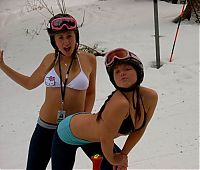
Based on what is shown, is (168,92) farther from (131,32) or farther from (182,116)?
(131,32)

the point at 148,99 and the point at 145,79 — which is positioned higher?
the point at 148,99

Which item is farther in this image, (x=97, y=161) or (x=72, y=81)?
(x=72, y=81)

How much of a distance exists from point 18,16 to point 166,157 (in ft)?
22.9

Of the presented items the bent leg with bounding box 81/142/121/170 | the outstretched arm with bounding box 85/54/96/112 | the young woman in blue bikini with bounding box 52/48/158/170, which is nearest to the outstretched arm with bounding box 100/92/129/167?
the young woman in blue bikini with bounding box 52/48/158/170

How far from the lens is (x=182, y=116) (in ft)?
14.6

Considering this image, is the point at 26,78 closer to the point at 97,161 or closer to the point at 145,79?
the point at 97,161

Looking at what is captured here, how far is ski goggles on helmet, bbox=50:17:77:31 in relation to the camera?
217cm

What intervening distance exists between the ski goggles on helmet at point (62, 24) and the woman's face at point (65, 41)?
3 centimetres

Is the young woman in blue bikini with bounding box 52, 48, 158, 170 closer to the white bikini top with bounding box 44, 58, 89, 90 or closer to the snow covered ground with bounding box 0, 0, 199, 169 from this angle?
the white bikini top with bounding box 44, 58, 89, 90

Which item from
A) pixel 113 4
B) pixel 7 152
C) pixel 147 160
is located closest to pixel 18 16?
pixel 113 4

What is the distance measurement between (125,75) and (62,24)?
1.98 feet

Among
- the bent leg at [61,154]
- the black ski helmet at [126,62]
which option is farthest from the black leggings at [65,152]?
the black ski helmet at [126,62]

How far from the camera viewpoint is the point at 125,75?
1.73 metres

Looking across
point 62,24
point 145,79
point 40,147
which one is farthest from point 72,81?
point 145,79
